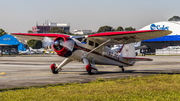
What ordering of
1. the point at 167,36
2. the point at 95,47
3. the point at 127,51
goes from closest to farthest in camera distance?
the point at 95,47 → the point at 127,51 → the point at 167,36

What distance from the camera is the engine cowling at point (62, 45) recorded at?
15667mm

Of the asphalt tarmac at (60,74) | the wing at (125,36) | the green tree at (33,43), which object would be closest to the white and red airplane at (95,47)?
the wing at (125,36)

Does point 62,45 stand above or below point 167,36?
above

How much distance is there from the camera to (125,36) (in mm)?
16594

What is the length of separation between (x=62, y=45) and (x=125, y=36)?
4.24m

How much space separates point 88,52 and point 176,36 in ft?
265

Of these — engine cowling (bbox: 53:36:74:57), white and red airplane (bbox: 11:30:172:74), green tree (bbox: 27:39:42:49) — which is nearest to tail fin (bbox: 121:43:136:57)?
white and red airplane (bbox: 11:30:172:74)

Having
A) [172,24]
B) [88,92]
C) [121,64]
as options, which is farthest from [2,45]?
[88,92]

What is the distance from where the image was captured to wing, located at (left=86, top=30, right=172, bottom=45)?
50.6ft

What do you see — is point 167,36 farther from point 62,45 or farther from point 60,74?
point 62,45

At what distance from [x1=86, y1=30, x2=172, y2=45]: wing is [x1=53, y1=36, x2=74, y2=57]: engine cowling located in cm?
197

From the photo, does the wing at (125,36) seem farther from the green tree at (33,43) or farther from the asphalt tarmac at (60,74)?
the green tree at (33,43)

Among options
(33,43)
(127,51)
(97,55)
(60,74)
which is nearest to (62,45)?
(60,74)

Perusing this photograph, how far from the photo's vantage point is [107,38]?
1717 cm
